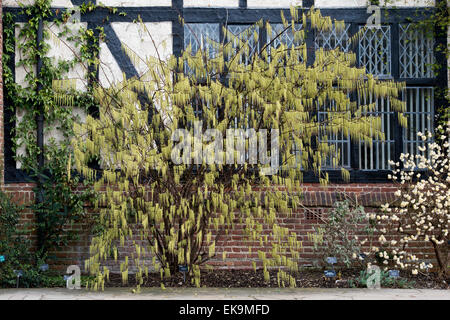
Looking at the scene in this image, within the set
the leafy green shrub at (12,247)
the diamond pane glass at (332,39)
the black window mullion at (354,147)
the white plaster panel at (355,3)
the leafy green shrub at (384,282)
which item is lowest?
the leafy green shrub at (384,282)

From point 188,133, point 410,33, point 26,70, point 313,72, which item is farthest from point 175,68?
point 410,33

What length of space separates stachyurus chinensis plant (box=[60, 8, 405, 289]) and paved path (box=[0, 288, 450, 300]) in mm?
228

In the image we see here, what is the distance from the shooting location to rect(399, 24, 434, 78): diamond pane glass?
7.79 meters

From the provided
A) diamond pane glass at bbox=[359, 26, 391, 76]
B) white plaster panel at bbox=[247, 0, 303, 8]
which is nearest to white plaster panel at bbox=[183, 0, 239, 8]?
white plaster panel at bbox=[247, 0, 303, 8]

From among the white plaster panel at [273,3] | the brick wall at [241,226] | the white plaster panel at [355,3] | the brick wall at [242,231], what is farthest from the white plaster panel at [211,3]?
the brick wall at [242,231]

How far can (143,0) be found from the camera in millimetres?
7719

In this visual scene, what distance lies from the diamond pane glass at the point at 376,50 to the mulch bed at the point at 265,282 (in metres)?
3.06

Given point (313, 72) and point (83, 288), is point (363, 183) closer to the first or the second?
point (313, 72)

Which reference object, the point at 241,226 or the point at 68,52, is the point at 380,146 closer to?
the point at 241,226

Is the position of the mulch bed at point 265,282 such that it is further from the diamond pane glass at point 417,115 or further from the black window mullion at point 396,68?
the diamond pane glass at point 417,115

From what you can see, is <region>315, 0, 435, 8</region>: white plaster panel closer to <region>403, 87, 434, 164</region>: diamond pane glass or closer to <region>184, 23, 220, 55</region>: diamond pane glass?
<region>403, 87, 434, 164</region>: diamond pane glass

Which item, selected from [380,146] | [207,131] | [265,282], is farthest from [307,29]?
[265,282]

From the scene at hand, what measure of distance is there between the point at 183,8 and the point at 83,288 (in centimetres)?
422

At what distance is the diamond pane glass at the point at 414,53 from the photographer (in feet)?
25.6
